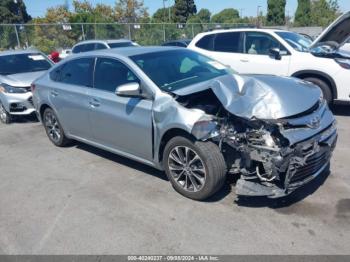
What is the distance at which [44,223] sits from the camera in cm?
376

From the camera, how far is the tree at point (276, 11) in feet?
166

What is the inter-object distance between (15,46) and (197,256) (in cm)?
2096

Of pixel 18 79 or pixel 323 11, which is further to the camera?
pixel 323 11

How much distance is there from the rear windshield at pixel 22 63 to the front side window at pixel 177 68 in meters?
5.33

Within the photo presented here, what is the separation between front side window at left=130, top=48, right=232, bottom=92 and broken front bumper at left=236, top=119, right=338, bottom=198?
4.71 feet

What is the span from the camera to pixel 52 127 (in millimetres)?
6160

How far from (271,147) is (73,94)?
317cm

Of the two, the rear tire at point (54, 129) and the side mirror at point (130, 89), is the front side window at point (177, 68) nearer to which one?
the side mirror at point (130, 89)

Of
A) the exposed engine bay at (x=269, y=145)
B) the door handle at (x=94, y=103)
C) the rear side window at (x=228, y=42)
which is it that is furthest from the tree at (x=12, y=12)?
the exposed engine bay at (x=269, y=145)

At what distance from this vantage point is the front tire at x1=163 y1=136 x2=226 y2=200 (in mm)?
3611

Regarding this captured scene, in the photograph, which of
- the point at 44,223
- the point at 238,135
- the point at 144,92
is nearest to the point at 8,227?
the point at 44,223

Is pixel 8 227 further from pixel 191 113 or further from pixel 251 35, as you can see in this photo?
pixel 251 35

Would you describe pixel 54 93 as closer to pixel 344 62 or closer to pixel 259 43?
pixel 259 43

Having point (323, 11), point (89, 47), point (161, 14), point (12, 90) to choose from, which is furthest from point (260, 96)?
point (161, 14)
